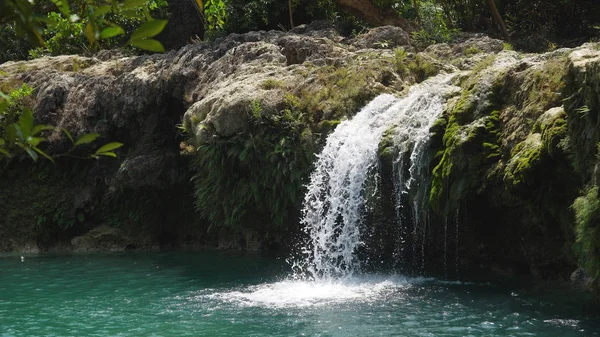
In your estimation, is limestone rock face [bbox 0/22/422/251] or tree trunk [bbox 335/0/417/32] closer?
limestone rock face [bbox 0/22/422/251]

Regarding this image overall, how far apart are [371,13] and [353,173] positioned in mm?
8825

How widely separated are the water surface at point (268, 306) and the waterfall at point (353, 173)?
779mm

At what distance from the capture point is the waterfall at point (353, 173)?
39.6 feet

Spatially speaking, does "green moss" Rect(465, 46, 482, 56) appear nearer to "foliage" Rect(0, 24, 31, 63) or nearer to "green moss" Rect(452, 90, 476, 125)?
"green moss" Rect(452, 90, 476, 125)

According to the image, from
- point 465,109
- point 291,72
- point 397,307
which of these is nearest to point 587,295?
point 397,307

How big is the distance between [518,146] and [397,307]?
290cm

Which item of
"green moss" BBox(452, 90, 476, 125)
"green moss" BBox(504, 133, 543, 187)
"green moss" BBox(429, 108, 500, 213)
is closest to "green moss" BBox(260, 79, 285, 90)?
"green moss" BBox(452, 90, 476, 125)

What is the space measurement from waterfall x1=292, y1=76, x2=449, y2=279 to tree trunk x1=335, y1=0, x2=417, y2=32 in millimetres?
7020

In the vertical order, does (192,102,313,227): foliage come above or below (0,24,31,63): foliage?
below

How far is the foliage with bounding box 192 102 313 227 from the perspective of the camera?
1384 centimetres

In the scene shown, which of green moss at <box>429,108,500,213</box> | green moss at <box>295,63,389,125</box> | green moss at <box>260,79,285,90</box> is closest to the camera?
green moss at <box>429,108,500,213</box>

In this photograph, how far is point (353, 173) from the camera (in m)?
12.6

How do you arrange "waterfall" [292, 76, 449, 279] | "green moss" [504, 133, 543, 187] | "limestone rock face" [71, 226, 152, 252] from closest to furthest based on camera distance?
"green moss" [504, 133, 543, 187]
"waterfall" [292, 76, 449, 279]
"limestone rock face" [71, 226, 152, 252]

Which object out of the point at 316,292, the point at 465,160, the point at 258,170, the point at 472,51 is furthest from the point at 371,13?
the point at 316,292
